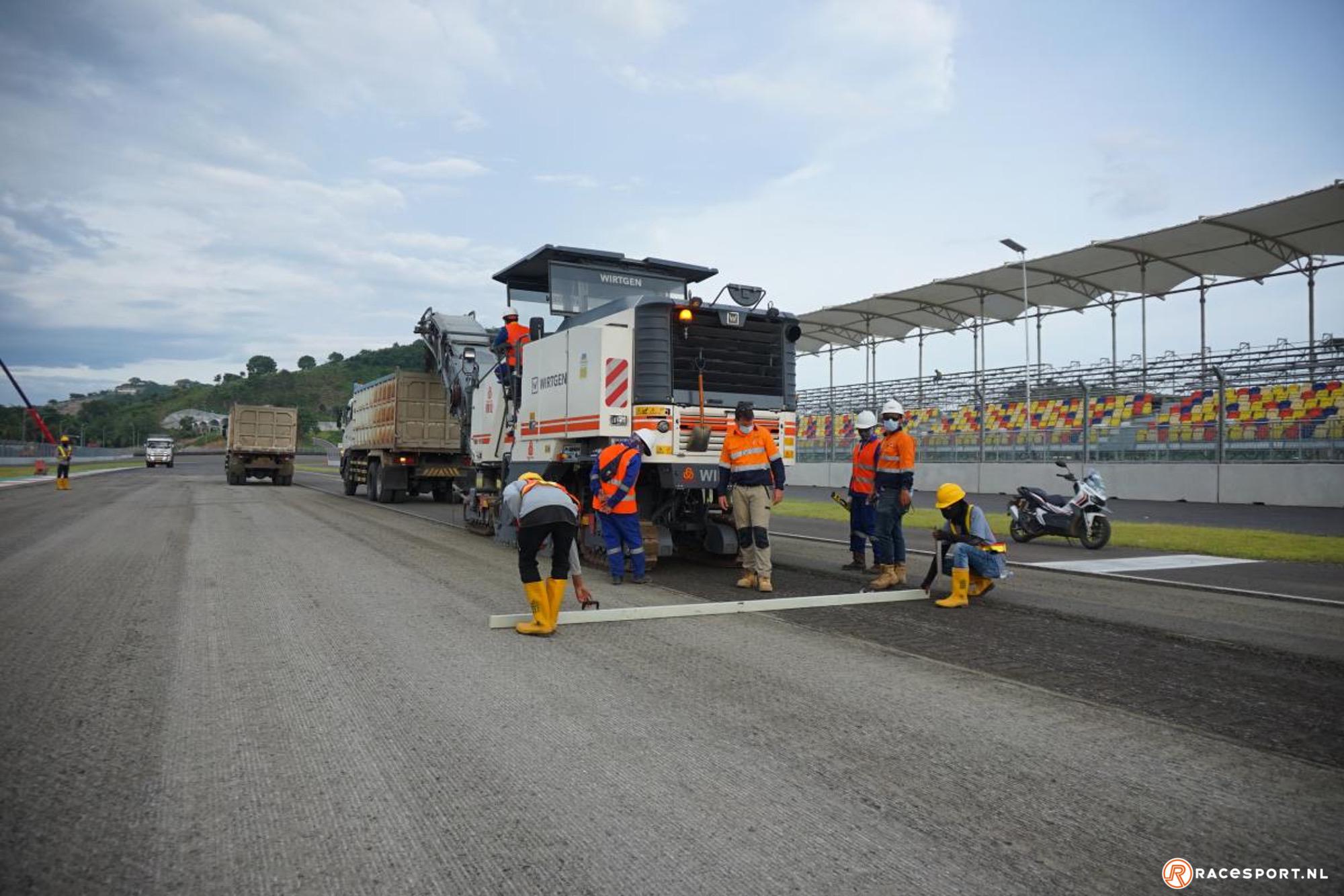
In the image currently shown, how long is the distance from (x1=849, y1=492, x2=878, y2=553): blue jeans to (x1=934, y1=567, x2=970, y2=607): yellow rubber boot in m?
1.84

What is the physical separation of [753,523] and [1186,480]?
14329mm

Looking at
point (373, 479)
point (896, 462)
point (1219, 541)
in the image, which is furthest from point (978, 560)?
point (373, 479)

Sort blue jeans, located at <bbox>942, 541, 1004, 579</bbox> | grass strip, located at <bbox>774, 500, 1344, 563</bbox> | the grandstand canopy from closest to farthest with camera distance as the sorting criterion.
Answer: blue jeans, located at <bbox>942, 541, 1004, 579</bbox>, grass strip, located at <bbox>774, 500, 1344, 563</bbox>, the grandstand canopy

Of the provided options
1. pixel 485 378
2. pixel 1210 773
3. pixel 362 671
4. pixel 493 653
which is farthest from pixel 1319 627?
pixel 485 378

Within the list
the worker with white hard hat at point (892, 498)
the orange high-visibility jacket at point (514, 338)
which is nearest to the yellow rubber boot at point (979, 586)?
the worker with white hard hat at point (892, 498)

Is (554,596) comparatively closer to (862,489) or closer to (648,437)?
(648,437)

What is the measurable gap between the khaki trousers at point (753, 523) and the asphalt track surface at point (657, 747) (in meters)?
1.22

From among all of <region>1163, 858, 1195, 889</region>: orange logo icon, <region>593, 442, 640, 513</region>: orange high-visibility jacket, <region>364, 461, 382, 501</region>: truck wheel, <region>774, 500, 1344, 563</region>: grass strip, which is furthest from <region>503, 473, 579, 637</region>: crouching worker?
<region>364, 461, 382, 501</region>: truck wheel

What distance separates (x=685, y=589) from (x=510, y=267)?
16.7 feet

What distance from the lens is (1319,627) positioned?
631 centimetres

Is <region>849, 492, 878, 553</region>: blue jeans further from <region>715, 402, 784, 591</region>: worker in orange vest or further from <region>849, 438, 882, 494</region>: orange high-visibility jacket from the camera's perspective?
<region>715, 402, 784, 591</region>: worker in orange vest

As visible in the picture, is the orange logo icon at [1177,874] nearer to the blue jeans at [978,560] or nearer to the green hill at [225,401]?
the blue jeans at [978,560]

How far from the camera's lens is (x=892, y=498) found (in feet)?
26.8

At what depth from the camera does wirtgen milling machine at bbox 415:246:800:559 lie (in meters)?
8.58
